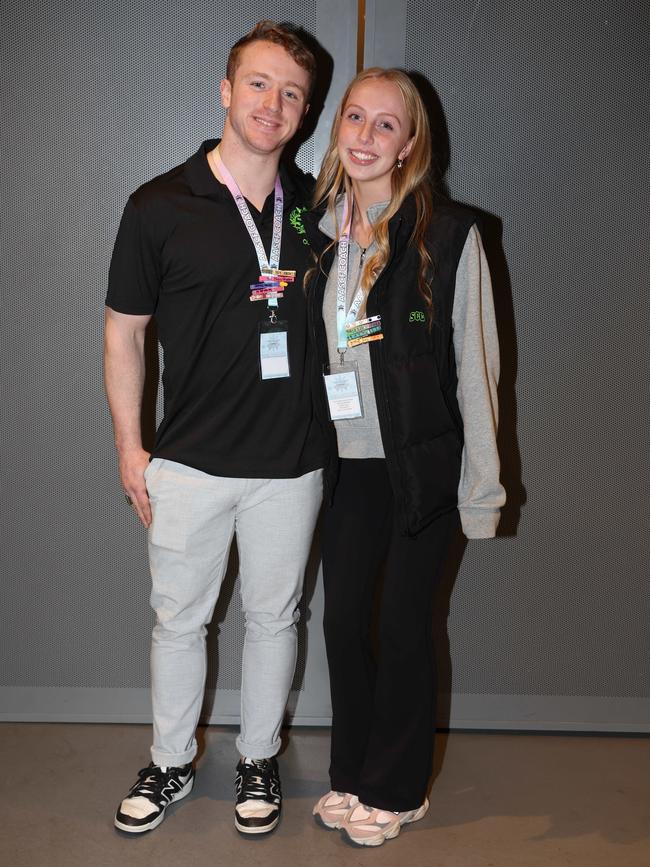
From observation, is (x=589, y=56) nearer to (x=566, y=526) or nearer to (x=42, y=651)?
(x=566, y=526)

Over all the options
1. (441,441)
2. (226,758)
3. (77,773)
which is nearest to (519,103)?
(441,441)

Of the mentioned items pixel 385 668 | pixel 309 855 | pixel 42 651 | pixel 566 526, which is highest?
pixel 566 526

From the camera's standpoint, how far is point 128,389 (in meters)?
2.32

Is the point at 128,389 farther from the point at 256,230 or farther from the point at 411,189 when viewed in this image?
the point at 411,189

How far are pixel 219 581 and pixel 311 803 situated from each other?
669mm

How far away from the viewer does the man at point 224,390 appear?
2199 millimetres

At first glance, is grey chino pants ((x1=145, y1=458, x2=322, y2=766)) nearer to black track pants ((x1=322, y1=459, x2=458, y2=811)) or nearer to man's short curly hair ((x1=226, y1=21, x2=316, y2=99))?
black track pants ((x1=322, y1=459, x2=458, y2=811))

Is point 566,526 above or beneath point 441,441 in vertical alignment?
beneath

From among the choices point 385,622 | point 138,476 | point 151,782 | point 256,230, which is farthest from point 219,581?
point 256,230

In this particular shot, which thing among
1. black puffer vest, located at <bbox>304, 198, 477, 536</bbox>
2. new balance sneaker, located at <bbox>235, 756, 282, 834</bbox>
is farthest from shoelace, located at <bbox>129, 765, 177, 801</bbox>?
black puffer vest, located at <bbox>304, 198, 477, 536</bbox>

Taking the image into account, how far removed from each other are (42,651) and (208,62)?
1.86 metres

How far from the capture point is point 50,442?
279 cm

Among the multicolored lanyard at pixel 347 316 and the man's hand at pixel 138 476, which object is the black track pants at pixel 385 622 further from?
the man's hand at pixel 138 476

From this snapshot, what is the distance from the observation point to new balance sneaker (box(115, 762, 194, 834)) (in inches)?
90.0
